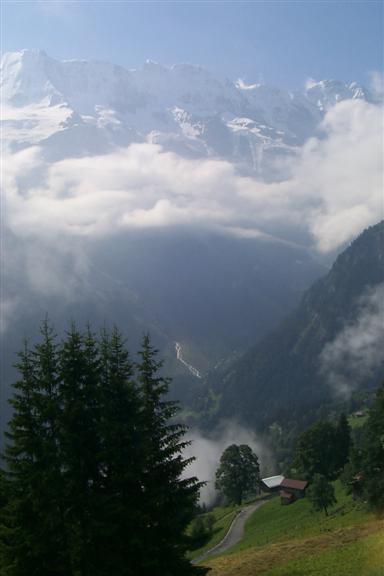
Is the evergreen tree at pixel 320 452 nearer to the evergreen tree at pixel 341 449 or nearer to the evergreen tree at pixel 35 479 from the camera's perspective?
the evergreen tree at pixel 341 449

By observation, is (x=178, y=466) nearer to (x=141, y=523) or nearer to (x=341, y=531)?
(x=141, y=523)

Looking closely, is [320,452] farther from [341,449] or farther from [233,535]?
[233,535]

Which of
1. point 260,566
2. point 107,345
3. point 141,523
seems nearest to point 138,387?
point 107,345

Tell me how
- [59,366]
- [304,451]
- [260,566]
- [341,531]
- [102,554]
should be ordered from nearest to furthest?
[102,554], [59,366], [260,566], [341,531], [304,451]

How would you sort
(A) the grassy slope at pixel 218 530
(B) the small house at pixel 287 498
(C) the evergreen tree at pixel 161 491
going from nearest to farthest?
(C) the evergreen tree at pixel 161 491 < (A) the grassy slope at pixel 218 530 < (B) the small house at pixel 287 498

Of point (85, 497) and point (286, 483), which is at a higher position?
point (85, 497)

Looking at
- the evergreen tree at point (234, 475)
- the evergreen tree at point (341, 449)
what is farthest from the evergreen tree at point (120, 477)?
the evergreen tree at point (234, 475)

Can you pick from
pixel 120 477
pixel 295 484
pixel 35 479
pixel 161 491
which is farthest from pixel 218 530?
pixel 35 479
